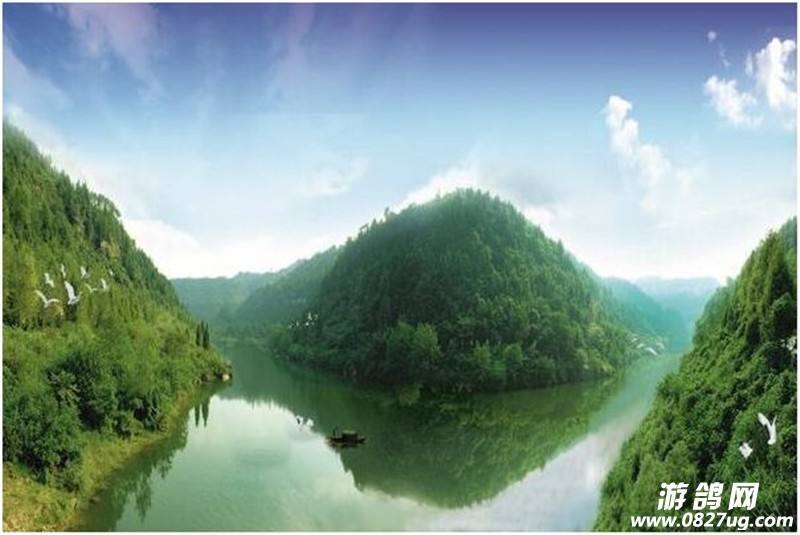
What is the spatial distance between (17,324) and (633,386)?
21402mm

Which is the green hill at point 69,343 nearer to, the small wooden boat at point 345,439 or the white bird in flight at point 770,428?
the small wooden boat at point 345,439

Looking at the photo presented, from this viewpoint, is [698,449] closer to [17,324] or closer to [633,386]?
[17,324]

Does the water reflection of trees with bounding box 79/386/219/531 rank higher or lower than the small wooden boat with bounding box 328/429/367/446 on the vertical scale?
lower

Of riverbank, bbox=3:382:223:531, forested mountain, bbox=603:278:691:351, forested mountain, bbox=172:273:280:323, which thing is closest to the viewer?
riverbank, bbox=3:382:223:531

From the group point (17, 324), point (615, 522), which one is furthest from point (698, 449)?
point (17, 324)

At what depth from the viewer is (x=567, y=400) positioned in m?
25.6

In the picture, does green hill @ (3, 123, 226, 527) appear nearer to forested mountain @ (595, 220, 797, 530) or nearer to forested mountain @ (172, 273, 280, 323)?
forested mountain @ (595, 220, 797, 530)

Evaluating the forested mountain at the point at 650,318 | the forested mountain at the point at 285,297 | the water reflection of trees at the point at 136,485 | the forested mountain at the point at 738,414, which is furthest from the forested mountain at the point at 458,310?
the forested mountain at the point at 285,297

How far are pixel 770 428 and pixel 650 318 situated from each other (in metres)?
39.1

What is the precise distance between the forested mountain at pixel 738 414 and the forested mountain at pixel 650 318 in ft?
94.4

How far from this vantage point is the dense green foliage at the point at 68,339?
11.2 meters

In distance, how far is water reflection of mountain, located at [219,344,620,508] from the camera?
1408cm

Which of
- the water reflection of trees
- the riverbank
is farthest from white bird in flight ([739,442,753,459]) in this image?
the riverbank

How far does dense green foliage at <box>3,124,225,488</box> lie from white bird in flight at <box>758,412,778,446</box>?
9441mm
